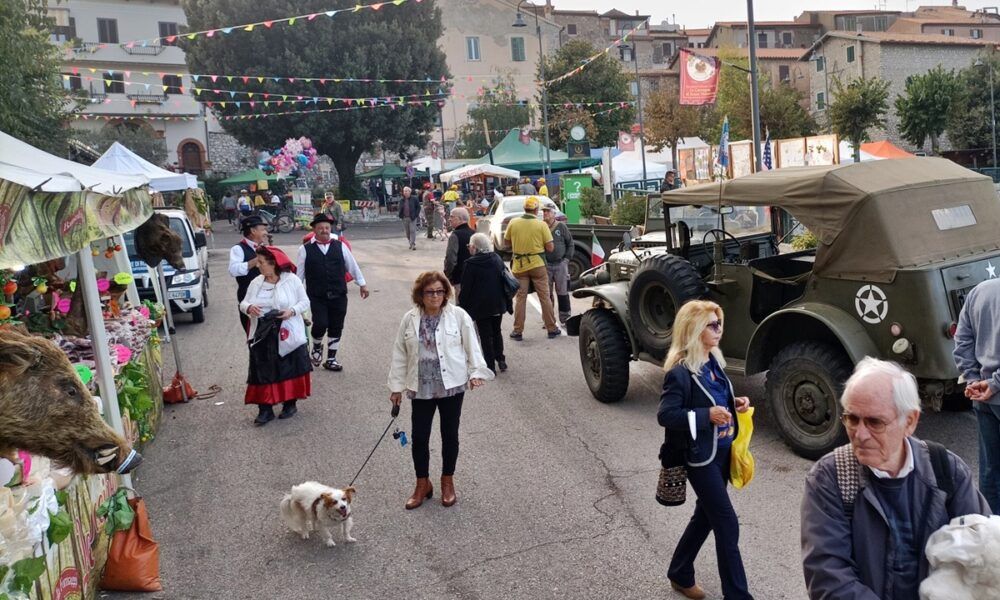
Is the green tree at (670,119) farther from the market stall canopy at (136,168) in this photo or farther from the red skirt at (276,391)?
the red skirt at (276,391)

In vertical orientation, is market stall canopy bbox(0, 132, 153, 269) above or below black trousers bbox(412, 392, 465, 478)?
above

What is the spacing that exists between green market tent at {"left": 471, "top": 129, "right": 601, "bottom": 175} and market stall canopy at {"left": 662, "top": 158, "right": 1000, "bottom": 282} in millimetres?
28939

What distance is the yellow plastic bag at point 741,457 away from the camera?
417 centimetres

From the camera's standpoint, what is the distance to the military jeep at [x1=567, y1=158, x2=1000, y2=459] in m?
5.68

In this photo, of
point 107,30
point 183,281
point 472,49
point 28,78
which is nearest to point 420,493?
point 183,281

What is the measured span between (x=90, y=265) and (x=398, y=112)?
1432 inches

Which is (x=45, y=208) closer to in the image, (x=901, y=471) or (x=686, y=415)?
(x=686, y=415)

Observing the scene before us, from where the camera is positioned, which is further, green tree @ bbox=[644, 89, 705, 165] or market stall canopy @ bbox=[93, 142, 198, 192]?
green tree @ bbox=[644, 89, 705, 165]

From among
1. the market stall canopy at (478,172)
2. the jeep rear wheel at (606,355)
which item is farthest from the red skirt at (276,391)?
the market stall canopy at (478,172)

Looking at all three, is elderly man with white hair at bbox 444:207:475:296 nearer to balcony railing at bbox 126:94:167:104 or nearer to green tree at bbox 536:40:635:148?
green tree at bbox 536:40:635:148

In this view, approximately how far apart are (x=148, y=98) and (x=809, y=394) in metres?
52.9

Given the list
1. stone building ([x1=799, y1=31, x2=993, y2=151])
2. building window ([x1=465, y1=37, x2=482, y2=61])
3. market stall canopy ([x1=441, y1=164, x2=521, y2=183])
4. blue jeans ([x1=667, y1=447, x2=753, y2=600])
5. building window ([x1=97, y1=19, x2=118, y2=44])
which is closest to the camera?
blue jeans ([x1=667, y1=447, x2=753, y2=600])

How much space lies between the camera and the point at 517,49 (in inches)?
2352

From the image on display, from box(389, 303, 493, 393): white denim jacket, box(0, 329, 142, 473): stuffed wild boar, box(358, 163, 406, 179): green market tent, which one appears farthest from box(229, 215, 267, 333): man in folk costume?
box(358, 163, 406, 179): green market tent
